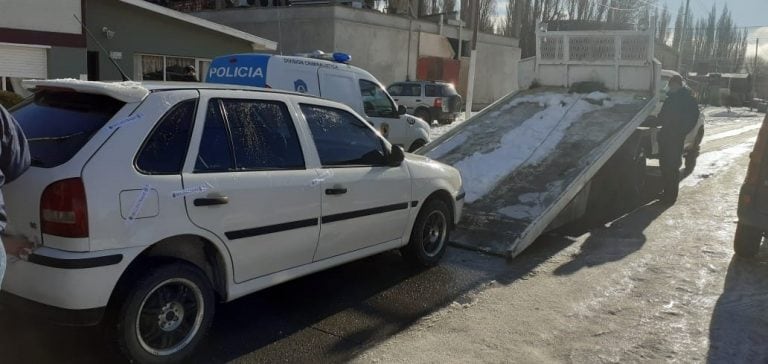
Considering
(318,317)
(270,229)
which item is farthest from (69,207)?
(318,317)

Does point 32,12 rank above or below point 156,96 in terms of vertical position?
above

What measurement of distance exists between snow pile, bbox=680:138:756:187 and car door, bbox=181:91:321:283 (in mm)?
8827

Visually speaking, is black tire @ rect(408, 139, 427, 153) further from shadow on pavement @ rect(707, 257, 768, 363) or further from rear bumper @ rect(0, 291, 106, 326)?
rear bumper @ rect(0, 291, 106, 326)

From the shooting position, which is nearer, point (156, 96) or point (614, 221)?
point (156, 96)

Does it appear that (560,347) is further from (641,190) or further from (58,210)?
(641,190)

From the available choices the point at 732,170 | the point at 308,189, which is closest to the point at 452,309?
the point at 308,189

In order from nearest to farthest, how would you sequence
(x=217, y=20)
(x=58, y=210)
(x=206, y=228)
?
(x=58, y=210), (x=206, y=228), (x=217, y=20)

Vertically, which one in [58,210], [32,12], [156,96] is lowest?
[58,210]

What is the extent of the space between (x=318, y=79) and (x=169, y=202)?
21.5 ft

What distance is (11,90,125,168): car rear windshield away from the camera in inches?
137

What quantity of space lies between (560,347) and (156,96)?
313 centimetres

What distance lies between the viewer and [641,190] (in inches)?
402

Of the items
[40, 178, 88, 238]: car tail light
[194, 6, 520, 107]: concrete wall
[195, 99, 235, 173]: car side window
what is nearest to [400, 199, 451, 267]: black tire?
[195, 99, 235, 173]: car side window

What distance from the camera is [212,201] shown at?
3.78 m
